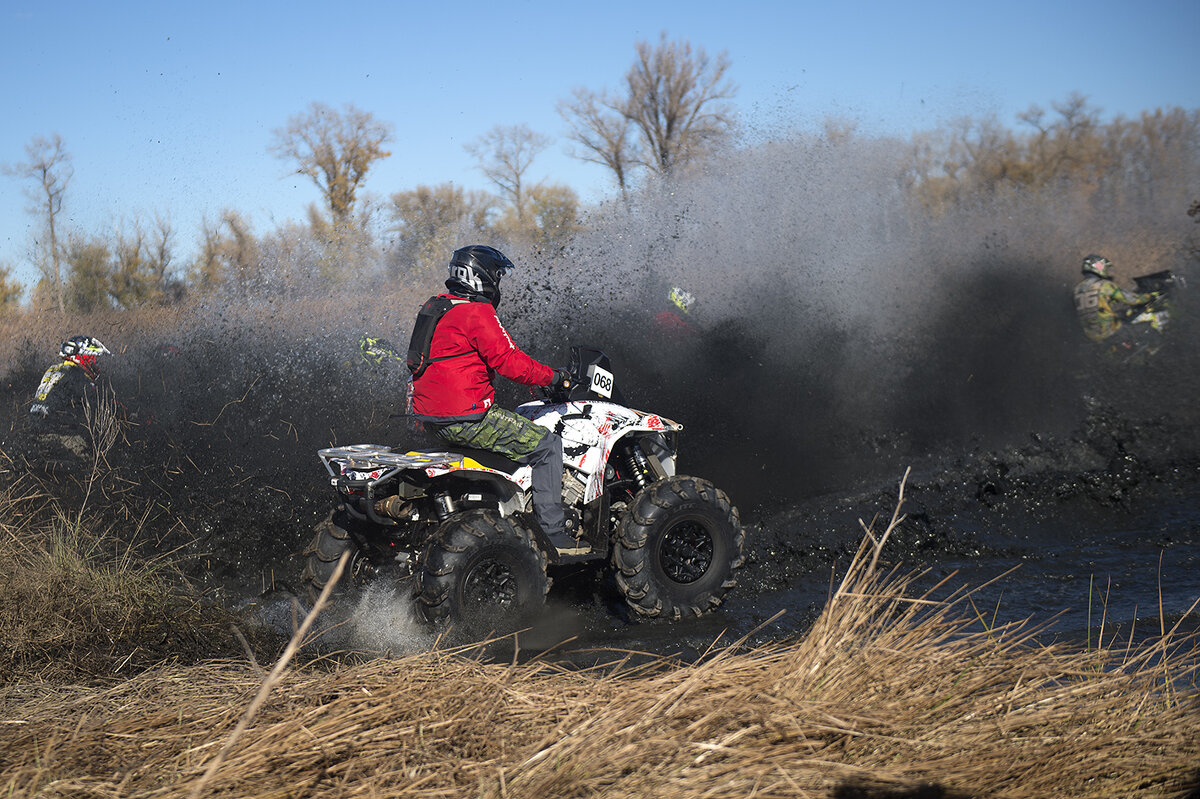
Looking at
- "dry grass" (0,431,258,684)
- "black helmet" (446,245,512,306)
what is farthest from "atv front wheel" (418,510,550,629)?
"black helmet" (446,245,512,306)

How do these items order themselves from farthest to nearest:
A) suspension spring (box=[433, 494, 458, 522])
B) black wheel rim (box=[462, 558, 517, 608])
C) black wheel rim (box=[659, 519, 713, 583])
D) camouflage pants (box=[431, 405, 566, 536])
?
black wheel rim (box=[659, 519, 713, 583]) < camouflage pants (box=[431, 405, 566, 536]) < suspension spring (box=[433, 494, 458, 522]) < black wheel rim (box=[462, 558, 517, 608])

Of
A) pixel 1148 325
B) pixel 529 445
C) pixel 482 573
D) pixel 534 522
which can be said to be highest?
pixel 1148 325

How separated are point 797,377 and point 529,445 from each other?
7177mm

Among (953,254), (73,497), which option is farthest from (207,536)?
(953,254)

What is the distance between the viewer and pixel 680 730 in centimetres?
269

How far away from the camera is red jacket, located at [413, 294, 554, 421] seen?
5836mm

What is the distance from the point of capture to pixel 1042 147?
15.9 meters

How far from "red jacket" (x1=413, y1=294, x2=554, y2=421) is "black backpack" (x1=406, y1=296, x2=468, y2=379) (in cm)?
2

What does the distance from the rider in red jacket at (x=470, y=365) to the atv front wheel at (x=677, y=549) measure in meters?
0.62

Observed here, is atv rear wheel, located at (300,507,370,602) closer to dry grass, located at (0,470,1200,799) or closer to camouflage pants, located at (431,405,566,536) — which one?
camouflage pants, located at (431,405,566,536)

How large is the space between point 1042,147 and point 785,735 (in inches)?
631

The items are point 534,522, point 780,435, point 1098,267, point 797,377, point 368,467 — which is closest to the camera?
point 368,467

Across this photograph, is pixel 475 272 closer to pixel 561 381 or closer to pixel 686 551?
pixel 561 381

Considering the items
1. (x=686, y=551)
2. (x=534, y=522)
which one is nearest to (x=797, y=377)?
(x=686, y=551)
